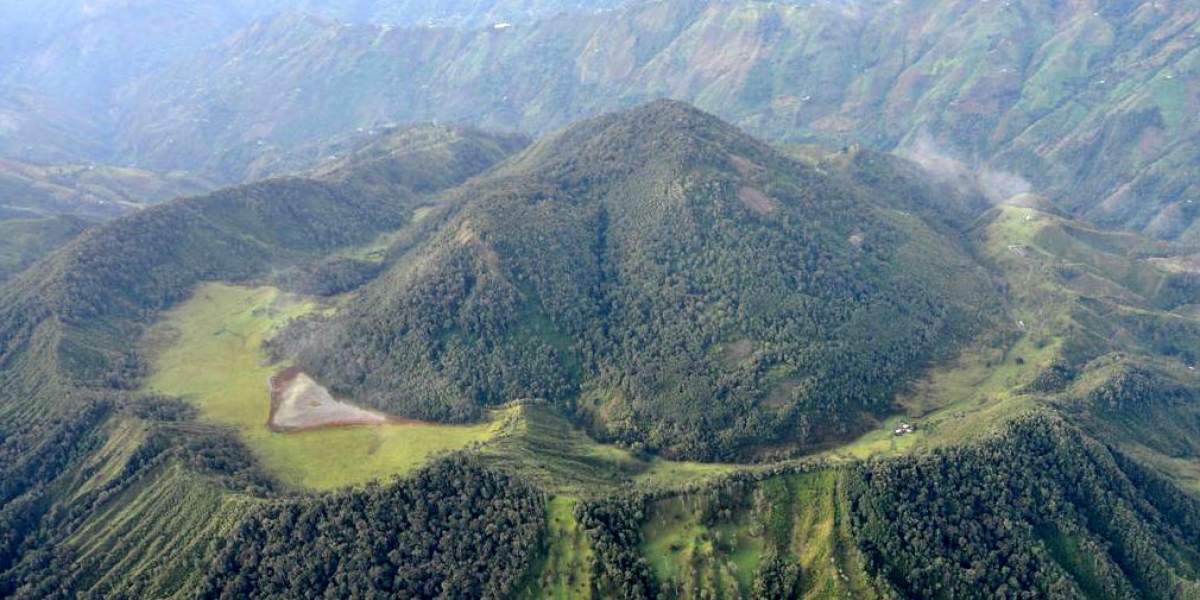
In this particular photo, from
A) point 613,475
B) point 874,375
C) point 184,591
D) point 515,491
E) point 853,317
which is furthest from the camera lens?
point 853,317

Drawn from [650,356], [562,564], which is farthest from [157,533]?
[650,356]

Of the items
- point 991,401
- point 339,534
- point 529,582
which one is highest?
point 339,534

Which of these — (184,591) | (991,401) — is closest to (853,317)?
(991,401)

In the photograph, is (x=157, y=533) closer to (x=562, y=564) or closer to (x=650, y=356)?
(x=562, y=564)

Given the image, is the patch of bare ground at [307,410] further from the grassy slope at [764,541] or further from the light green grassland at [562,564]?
the grassy slope at [764,541]

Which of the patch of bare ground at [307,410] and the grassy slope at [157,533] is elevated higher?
the grassy slope at [157,533]

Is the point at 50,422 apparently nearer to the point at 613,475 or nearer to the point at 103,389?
the point at 103,389

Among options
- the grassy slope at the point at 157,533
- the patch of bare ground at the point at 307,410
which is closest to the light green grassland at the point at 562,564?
the grassy slope at the point at 157,533

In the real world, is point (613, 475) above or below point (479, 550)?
below

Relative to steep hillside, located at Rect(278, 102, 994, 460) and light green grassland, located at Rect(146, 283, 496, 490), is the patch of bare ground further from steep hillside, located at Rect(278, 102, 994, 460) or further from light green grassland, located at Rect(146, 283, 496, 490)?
steep hillside, located at Rect(278, 102, 994, 460)
